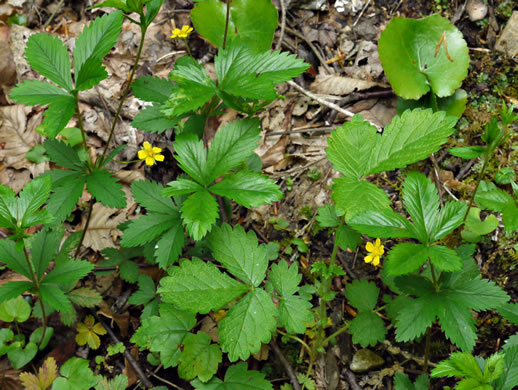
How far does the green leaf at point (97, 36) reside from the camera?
2059 millimetres

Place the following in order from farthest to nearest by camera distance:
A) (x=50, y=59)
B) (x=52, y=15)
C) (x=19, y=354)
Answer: (x=52, y=15) → (x=19, y=354) → (x=50, y=59)

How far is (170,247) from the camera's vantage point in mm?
2066

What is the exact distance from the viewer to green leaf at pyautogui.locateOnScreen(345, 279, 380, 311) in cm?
212

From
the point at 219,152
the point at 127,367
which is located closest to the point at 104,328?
the point at 127,367

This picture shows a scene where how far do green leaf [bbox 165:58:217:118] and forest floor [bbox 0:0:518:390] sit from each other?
3.12 ft

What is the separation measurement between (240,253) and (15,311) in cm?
143

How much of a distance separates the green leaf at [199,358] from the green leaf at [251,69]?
4.03ft

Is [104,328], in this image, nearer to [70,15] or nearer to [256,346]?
[256,346]

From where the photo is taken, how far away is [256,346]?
176 centimetres

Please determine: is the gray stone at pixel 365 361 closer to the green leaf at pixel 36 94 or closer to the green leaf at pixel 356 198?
the green leaf at pixel 356 198

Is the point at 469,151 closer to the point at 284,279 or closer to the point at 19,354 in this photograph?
the point at 284,279

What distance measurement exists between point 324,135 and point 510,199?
1.31 m

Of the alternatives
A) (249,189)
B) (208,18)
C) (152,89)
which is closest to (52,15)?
(208,18)

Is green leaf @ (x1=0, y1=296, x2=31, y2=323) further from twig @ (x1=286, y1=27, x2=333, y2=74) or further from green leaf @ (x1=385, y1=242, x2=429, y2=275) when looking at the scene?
twig @ (x1=286, y1=27, x2=333, y2=74)
